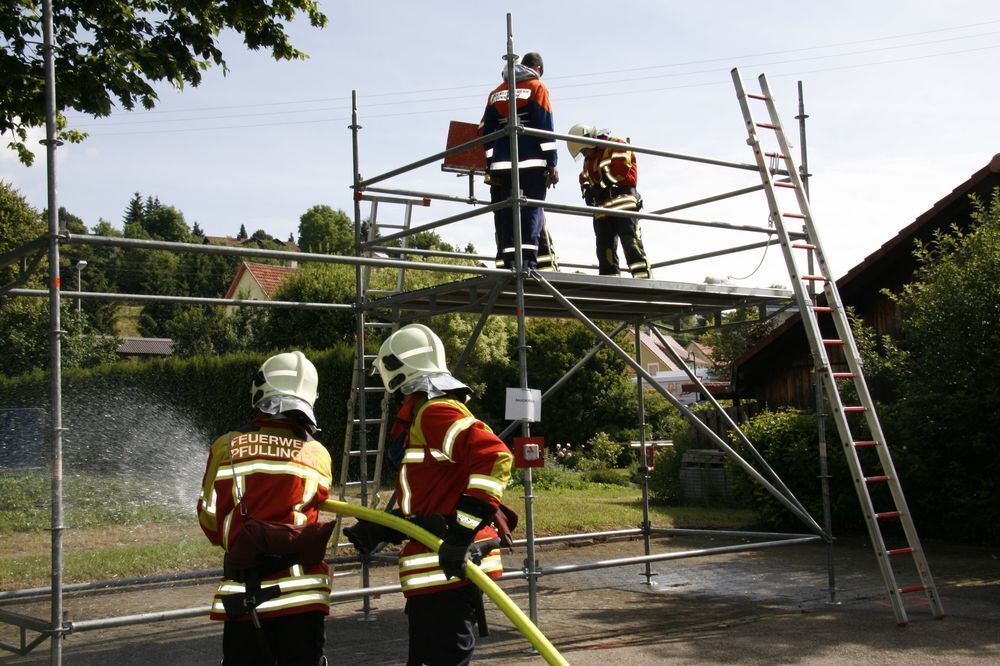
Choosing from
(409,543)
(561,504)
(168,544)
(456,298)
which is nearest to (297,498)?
(409,543)

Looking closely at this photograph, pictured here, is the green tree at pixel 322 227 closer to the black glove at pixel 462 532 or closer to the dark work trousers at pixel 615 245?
the dark work trousers at pixel 615 245

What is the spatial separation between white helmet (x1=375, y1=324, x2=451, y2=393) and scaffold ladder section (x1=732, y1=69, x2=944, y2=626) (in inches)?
155

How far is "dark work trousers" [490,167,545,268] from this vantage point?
748 centimetres

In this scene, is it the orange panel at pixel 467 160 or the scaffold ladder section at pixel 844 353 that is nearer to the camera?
the scaffold ladder section at pixel 844 353

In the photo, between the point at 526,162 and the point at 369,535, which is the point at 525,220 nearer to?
the point at 526,162

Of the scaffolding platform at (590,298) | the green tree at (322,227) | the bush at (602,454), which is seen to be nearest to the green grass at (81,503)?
the scaffolding platform at (590,298)

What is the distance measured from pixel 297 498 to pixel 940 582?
7860 millimetres

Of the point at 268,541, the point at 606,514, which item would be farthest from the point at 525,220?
the point at 606,514

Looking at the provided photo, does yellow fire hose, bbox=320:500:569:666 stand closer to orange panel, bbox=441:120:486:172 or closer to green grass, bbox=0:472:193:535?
orange panel, bbox=441:120:486:172

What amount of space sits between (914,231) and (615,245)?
7314mm

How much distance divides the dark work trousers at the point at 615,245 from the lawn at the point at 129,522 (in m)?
5.23

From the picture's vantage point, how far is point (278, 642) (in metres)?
4.25

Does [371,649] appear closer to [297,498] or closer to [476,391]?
[297,498]

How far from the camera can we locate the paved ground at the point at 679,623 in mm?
6812
